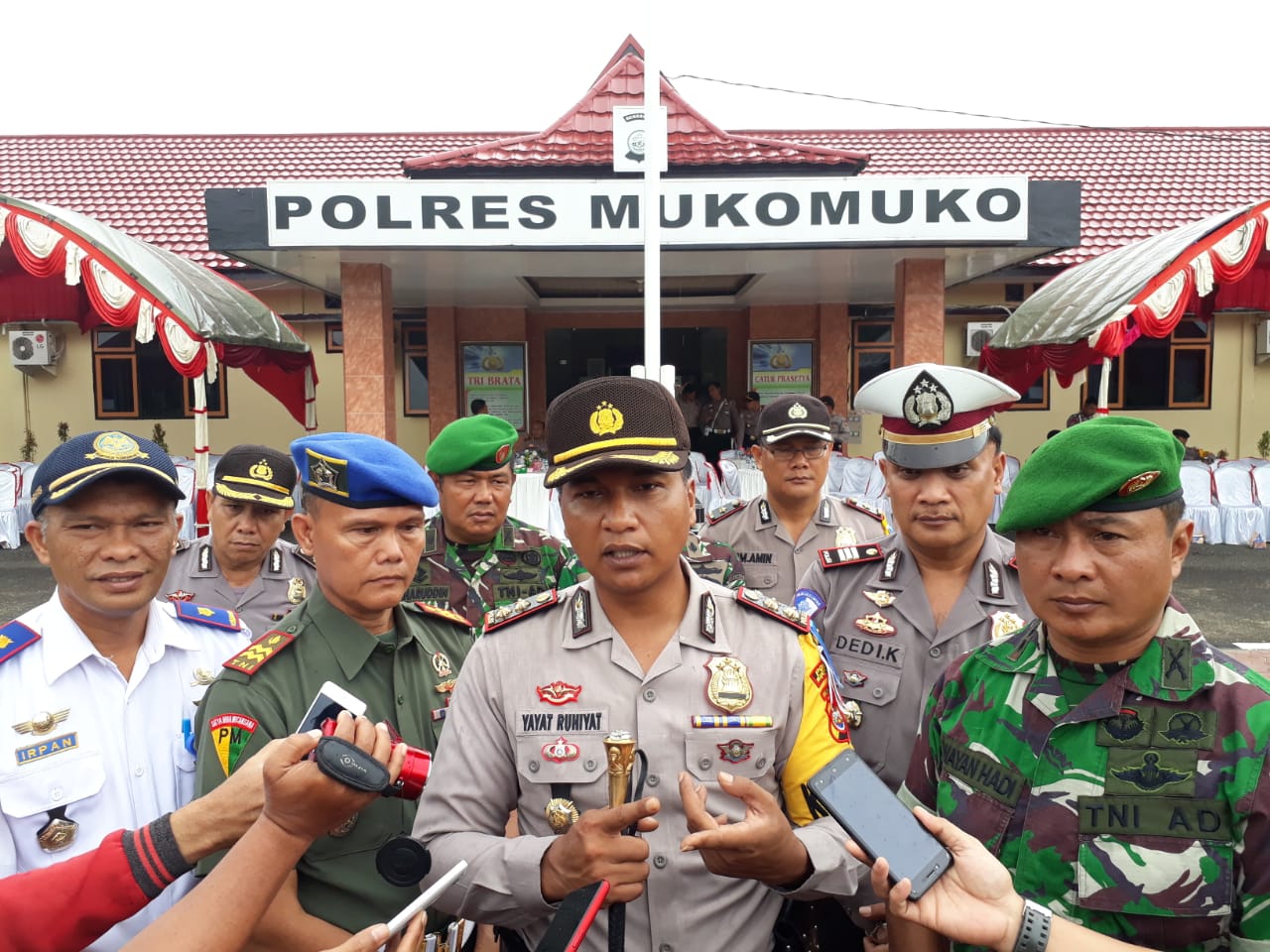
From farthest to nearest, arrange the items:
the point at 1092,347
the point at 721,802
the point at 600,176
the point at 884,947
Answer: the point at 600,176 → the point at 1092,347 → the point at 884,947 → the point at 721,802

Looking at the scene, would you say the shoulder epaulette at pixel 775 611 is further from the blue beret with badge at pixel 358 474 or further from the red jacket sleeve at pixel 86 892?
the red jacket sleeve at pixel 86 892

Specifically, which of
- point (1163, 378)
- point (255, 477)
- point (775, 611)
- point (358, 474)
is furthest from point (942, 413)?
point (1163, 378)

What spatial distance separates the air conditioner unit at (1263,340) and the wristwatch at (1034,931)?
15.8 metres

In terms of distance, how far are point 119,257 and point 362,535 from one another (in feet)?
23.4

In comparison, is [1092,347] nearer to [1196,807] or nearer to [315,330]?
[1196,807]

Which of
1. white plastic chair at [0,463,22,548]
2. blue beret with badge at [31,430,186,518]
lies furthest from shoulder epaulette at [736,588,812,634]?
white plastic chair at [0,463,22,548]

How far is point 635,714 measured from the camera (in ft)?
5.50

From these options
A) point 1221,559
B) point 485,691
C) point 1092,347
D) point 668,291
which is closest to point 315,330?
point 668,291

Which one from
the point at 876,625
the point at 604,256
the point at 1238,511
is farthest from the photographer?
the point at 1238,511

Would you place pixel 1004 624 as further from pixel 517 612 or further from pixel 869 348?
pixel 869 348

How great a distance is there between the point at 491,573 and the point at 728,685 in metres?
2.07

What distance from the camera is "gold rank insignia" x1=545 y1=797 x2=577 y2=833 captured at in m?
1.63

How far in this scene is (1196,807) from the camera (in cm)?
136

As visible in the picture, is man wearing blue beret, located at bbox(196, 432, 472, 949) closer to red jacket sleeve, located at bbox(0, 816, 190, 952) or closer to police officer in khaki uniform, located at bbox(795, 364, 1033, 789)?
red jacket sleeve, located at bbox(0, 816, 190, 952)
